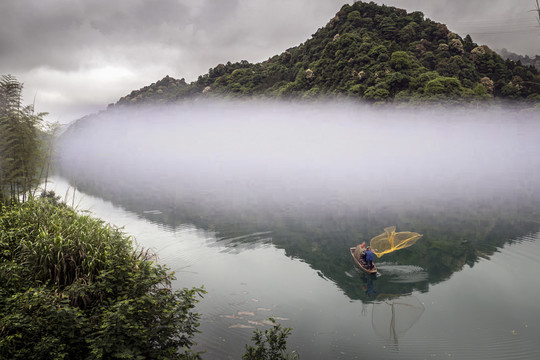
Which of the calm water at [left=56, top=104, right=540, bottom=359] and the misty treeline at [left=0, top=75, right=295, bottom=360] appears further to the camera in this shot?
the calm water at [left=56, top=104, right=540, bottom=359]

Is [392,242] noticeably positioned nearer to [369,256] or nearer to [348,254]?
[369,256]

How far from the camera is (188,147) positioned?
12706 centimetres

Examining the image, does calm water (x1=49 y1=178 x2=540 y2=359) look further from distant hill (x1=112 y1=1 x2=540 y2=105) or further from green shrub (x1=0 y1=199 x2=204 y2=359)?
distant hill (x1=112 y1=1 x2=540 y2=105)

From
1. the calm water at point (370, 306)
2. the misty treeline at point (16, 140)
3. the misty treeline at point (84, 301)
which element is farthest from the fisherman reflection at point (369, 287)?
the misty treeline at point (16, 140)

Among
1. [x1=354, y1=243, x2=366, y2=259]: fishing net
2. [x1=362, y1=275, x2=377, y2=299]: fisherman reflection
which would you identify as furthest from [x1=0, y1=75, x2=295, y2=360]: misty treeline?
[x1=354, y1=243, x2=366, y2=259]: fishing net

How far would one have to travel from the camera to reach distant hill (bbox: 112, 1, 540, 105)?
72.4 meters

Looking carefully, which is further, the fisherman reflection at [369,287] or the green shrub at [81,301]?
the fisherman reflection at [369,287]

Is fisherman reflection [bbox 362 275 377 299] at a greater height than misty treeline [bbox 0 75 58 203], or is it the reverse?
misty treeline [bbox 0 75 58 203]

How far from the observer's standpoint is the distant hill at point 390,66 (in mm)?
72375

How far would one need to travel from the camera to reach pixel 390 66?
7719 cm

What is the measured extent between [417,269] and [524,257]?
653 centimetres

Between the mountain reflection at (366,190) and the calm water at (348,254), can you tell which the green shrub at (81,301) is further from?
the mountain reflection at (366,190)

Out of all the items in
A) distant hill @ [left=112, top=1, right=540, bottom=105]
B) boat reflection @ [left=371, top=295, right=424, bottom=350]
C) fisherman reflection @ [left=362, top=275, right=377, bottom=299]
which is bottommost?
boat reflection @ [left=371, top=295, right=424, bottom=350]

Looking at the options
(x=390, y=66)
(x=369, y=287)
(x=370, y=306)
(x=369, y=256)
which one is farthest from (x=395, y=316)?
(x=390, y=66)
